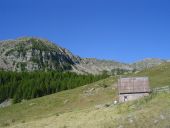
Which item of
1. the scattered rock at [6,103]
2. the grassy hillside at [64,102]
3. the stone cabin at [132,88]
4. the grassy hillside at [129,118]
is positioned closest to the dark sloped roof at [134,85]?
the stone cabin at [132,88]

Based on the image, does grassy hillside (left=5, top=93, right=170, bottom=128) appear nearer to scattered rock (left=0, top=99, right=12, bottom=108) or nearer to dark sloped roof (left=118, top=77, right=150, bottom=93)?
dark sloped roof (left=118, top=77, right=150, bottom=93)

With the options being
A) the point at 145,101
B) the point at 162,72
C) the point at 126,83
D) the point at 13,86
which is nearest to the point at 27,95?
the point at 13,86

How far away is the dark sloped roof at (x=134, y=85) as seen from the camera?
67.8 m

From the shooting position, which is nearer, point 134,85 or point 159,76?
point 134,85

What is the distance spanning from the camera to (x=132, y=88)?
224 feet

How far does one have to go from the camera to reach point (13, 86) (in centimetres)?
18312

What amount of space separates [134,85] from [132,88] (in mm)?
635

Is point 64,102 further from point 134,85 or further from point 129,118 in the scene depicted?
point 129,118

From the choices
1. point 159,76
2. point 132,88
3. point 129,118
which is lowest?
point 129,118

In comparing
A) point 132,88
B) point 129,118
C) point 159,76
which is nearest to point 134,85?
point 132,88

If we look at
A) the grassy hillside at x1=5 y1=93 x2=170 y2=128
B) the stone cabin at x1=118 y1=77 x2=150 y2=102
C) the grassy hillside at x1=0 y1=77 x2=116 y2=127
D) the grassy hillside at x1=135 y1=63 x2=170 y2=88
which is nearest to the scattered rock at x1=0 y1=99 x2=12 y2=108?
the grassy hillside at x1=0 y1=77 x2=116 y2=127

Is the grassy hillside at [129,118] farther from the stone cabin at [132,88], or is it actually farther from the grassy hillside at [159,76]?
the grassy hillside at [159,76]

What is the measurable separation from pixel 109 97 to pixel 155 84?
42.8ft

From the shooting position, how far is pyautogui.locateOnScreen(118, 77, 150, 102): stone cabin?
67.7 meters
